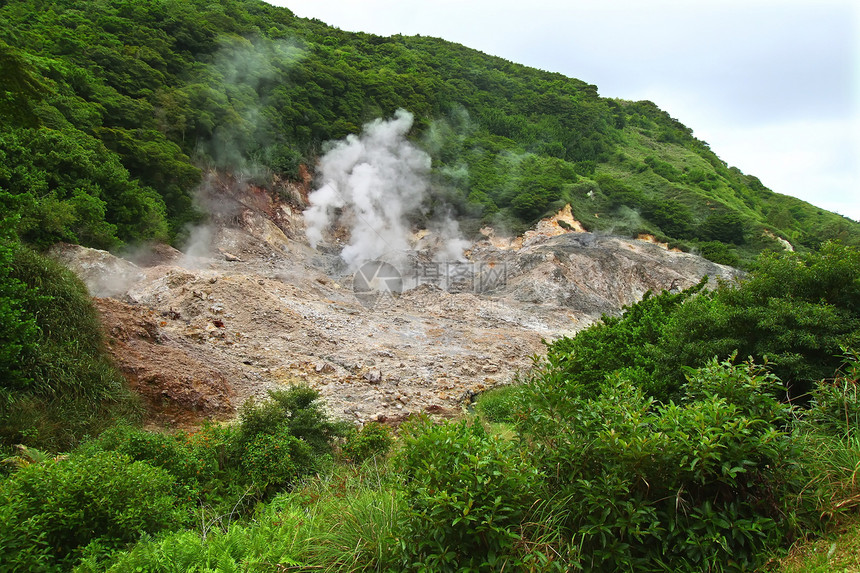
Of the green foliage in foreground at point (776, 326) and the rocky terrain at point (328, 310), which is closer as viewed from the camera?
the green foliage in foreground at point (776, 326)

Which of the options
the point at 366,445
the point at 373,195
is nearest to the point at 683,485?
the point at 366,445

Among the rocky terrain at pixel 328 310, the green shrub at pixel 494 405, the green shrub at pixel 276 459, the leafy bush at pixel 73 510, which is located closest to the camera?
the leafy bush at pixel 73 510

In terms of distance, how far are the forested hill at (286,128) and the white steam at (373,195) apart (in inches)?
65.9

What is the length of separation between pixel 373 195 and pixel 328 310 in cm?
2114

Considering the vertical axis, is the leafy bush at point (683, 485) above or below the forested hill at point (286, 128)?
below

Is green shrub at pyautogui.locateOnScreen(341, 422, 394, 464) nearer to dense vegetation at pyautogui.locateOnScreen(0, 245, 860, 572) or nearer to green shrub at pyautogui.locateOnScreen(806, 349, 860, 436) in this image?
dense vegetation at pyautogui.locateOnScreen(0, 245, 860, 572)

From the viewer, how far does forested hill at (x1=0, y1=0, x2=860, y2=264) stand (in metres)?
19.0

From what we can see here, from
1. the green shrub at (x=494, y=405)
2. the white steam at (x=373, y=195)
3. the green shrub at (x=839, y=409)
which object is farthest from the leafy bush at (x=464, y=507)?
the white steam at (x=373, y=195)

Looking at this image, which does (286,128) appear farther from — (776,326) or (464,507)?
(464,507)

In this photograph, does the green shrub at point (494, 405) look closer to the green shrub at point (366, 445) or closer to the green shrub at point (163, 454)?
the green shrub at point (366, 445)

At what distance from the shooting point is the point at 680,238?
4325cm

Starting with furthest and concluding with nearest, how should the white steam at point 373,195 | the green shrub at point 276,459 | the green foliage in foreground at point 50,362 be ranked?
the white steam at point 373,195 → the green foliage in foreground at point 50,362 → the green shrub at point 276,459

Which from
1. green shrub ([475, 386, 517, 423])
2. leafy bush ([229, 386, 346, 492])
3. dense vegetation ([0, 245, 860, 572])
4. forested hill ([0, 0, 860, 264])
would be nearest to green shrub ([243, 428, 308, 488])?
leafy bush ([229, 386, 346, 492])

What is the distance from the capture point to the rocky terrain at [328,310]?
11.9 m
